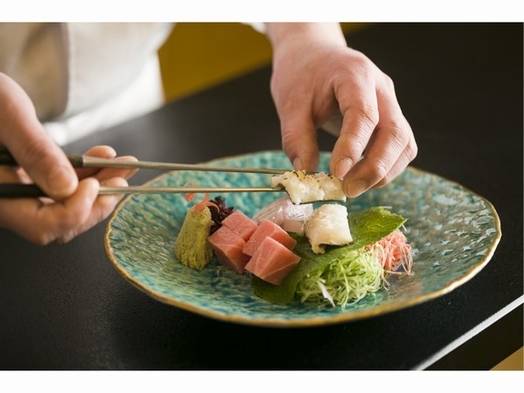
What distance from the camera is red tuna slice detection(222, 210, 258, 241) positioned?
1.35 metres

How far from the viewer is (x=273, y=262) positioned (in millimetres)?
1229

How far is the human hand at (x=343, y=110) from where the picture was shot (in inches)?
51.8

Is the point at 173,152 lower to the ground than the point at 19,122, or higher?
lower

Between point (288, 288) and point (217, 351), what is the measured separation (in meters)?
0.16

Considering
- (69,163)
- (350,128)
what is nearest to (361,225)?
(350,128)

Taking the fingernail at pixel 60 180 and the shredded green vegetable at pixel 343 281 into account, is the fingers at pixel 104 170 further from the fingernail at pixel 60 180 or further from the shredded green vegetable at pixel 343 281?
the shredded green vegetable at pixel 343 281

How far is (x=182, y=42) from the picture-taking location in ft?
11.0

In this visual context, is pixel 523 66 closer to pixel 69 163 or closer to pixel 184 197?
pixel 184 197

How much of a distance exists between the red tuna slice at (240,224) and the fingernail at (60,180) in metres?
0.38

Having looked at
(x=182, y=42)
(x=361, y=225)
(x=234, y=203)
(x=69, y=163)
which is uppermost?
(x=69, y=163)

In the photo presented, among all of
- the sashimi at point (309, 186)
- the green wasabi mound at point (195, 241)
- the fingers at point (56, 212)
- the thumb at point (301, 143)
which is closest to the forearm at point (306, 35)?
the thumb at point (301, 143)

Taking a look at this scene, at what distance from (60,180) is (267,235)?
39 centimetres

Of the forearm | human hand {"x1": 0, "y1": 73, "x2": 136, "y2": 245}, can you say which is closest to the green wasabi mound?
human hand {"x1": 0, "y1": 73, "x2": 136, "y2": 245}

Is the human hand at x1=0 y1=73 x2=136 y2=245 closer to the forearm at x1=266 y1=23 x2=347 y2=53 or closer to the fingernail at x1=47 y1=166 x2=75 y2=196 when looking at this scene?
the fingernail at x1=47 y1=166 x2=75 y2=196
